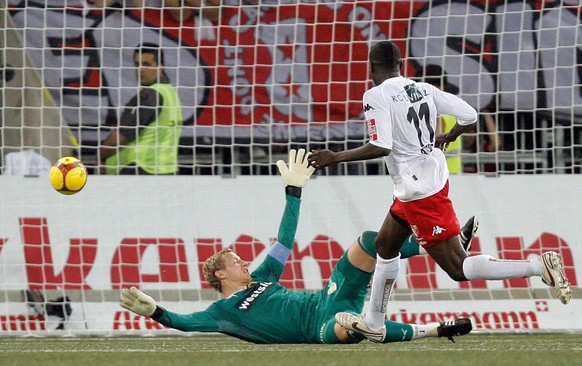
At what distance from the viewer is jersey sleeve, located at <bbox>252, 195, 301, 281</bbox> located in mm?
7246

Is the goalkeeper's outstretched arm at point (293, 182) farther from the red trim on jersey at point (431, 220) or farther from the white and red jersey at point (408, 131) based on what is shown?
the red trim on jersey at point (431, 220)

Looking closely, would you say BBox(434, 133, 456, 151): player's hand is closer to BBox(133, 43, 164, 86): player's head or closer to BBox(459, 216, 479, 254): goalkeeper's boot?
BBox(459, 216, 479, 254): goalkeeper's boot

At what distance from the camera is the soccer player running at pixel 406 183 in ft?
22.1

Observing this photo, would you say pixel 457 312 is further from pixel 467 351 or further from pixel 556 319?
pixel 467 351

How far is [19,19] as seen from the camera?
11141mm

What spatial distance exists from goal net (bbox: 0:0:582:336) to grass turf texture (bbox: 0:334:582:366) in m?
0.89

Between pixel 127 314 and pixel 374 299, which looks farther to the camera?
pixel 127 314

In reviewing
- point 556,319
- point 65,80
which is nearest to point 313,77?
point 65,80

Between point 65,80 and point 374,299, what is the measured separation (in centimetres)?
514

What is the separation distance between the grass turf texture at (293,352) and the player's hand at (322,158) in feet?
3.61

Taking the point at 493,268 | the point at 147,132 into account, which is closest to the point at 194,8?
the point at 147,132

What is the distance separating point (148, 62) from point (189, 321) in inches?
180

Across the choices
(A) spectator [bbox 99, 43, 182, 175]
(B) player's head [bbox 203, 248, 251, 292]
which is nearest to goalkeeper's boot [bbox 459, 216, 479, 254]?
(B) player's head [bbox 203, 248, 251, 292]

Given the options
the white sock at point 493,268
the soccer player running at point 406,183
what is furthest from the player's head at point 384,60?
the white sock at point 493,268
